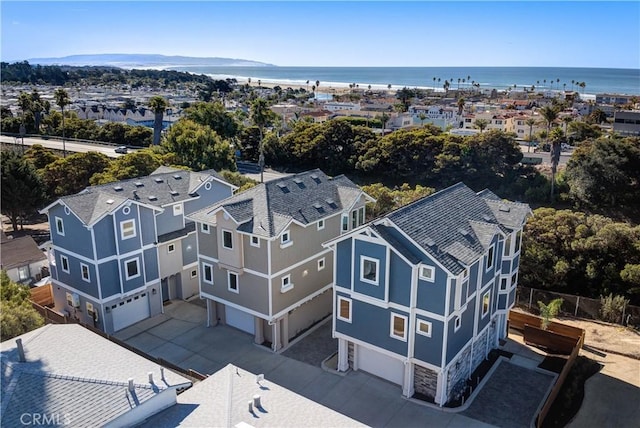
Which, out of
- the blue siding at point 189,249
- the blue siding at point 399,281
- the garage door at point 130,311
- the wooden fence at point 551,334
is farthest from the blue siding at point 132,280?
the wooden fence at point 551,334

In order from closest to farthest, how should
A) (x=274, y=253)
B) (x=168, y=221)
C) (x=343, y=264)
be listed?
1. (x=343, y=264)
2. (x=274, y=253)
3. (x=168, y=221)

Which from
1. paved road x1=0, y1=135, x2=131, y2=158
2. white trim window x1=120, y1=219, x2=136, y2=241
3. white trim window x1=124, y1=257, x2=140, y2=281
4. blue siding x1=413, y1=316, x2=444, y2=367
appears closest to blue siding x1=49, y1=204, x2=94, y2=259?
white trim window x1=120, y1=219, x2=136, y2=241

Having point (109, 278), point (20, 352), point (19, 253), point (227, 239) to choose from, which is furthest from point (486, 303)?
point (19, 253)

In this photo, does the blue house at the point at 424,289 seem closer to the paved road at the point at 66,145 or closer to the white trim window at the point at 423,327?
the white trim window at the point at 423,327

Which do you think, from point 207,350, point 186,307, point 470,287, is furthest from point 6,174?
point 470,287

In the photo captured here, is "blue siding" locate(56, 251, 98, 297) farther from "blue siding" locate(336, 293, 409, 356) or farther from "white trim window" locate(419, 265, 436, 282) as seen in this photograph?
"white trim window" locate(419, 265, 436, 282)

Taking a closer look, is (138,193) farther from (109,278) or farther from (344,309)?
(344,309)
